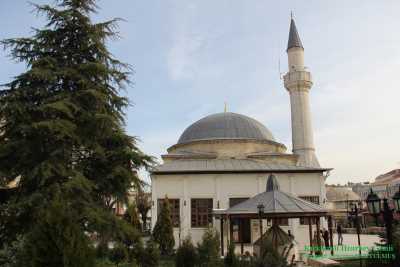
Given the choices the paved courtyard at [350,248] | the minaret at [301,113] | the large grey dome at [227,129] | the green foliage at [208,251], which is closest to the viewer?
the green foliage at [208,251]

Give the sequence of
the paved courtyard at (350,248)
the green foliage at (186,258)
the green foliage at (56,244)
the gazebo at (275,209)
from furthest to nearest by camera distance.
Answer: the paved courtyard at (350,248) → the gazebo at (275,209) → the green foliage at (186,258) → the green foliage at (56,244)

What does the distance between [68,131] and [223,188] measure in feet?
39.9

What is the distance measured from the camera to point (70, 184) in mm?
8781

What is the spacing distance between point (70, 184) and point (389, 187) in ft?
192

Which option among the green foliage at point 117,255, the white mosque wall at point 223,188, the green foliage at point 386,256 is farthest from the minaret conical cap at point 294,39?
the green foliage at point 117,255

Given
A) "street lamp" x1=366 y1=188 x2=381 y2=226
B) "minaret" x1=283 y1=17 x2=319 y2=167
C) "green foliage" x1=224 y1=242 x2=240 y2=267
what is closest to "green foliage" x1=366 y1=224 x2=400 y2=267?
"street lamp" x1=366 y1=188 x2=381 y2=226

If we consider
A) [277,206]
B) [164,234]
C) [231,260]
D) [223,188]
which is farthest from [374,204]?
[223,188]

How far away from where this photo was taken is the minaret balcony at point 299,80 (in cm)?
2892

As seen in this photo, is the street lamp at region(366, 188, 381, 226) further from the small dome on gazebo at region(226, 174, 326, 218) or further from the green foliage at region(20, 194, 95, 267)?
the green foliage at region(20, 194, 95, 267)

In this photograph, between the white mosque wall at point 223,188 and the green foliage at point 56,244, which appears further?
the white mosque wall at point 223,188

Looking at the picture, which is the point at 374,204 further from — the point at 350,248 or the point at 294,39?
the point at 294,39

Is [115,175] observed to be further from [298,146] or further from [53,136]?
[298,146]

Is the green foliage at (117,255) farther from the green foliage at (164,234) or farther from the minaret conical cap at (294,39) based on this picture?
the minaret conical cap at (294,39)

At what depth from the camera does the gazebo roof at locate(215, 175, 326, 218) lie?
12.2 meters
